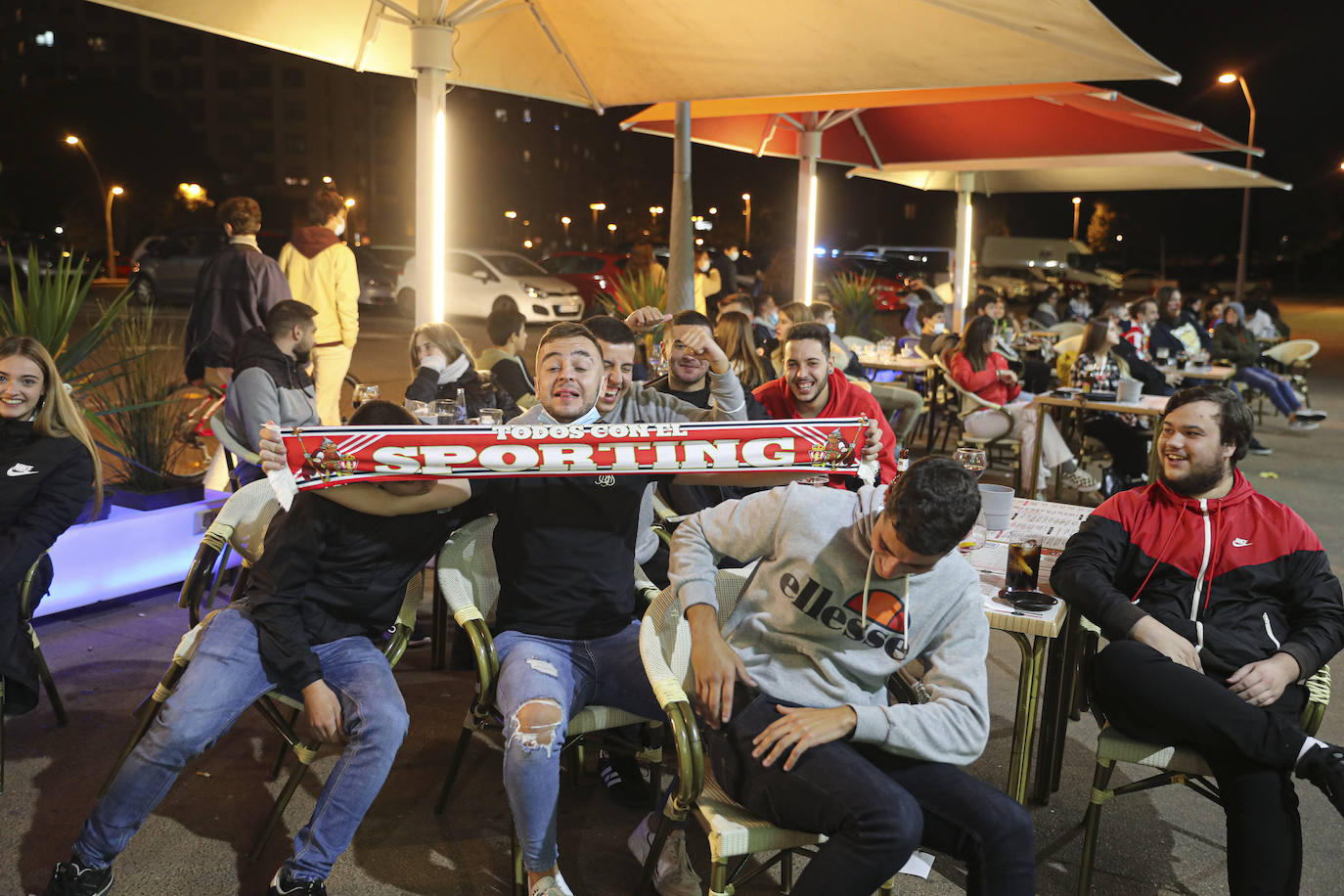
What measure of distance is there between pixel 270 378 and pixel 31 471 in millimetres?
1399

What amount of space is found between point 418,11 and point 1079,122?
6793 mm

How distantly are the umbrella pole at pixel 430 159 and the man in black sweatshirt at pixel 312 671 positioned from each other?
130 inches

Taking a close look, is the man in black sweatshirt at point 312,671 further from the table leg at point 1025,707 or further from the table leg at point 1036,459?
the table leg at point 1036,459

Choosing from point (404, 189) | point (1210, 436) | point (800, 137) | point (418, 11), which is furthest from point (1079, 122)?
point (404, 189)

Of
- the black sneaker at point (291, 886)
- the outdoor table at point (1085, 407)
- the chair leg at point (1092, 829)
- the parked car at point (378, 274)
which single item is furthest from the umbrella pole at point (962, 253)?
the black sneaker at point (291, 886)

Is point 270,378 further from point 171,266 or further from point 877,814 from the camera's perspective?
point 171,266

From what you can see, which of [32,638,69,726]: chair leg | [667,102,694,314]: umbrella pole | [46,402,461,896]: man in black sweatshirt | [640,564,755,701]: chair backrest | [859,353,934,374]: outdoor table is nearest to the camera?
[46,402,461,896]: man in black sweatshirt

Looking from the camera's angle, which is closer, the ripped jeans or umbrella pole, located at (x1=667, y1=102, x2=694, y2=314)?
the ripped jeans

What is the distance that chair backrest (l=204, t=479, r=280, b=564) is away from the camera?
349 cm

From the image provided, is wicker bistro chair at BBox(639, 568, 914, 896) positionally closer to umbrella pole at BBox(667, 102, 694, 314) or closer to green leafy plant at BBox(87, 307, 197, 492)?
green leafy plant at BBox(87, 307, 197, 492)

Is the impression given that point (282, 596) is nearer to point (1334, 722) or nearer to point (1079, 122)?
point (1334, 722)

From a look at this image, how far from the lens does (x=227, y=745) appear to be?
153 inches

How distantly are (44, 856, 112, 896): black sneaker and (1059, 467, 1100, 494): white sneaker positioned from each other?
6.75 meters

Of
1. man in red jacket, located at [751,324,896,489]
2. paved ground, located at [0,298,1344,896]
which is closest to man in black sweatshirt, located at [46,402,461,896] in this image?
paved ground, located at [0,298,1344,896]
